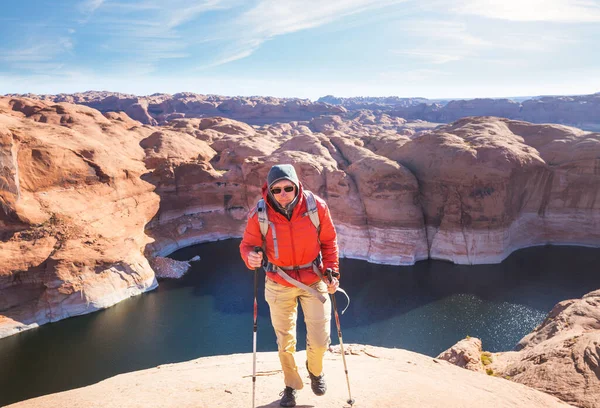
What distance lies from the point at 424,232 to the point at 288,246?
86.8 ft

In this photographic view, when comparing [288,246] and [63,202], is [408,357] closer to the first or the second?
[288,246]

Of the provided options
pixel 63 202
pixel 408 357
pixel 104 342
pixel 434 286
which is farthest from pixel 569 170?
pixel 63 202

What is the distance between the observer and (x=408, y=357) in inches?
393

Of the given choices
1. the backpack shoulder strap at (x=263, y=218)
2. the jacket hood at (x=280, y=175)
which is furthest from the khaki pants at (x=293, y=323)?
the jacket hood at (x=280, y=175)

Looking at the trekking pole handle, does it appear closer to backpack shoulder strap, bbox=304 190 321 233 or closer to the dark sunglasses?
backpack shoulder strap, bbox=304 190 321 233

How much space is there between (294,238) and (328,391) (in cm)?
280

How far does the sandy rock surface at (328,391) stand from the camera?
5.64m

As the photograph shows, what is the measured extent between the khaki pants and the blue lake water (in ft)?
42.8

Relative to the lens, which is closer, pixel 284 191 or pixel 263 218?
pixel 284 191

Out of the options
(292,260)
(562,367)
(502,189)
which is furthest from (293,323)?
(502,189)

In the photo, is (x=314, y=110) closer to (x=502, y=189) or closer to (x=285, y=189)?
(x=502, y=189)

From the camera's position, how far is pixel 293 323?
5383mm

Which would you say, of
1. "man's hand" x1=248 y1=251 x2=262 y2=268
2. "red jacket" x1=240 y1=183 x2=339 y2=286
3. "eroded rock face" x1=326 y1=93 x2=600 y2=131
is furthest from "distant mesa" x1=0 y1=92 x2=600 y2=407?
"eroded rock face" x1=326 y1=93 x2=600 y2=131

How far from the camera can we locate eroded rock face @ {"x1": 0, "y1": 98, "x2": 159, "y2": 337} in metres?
20.1
